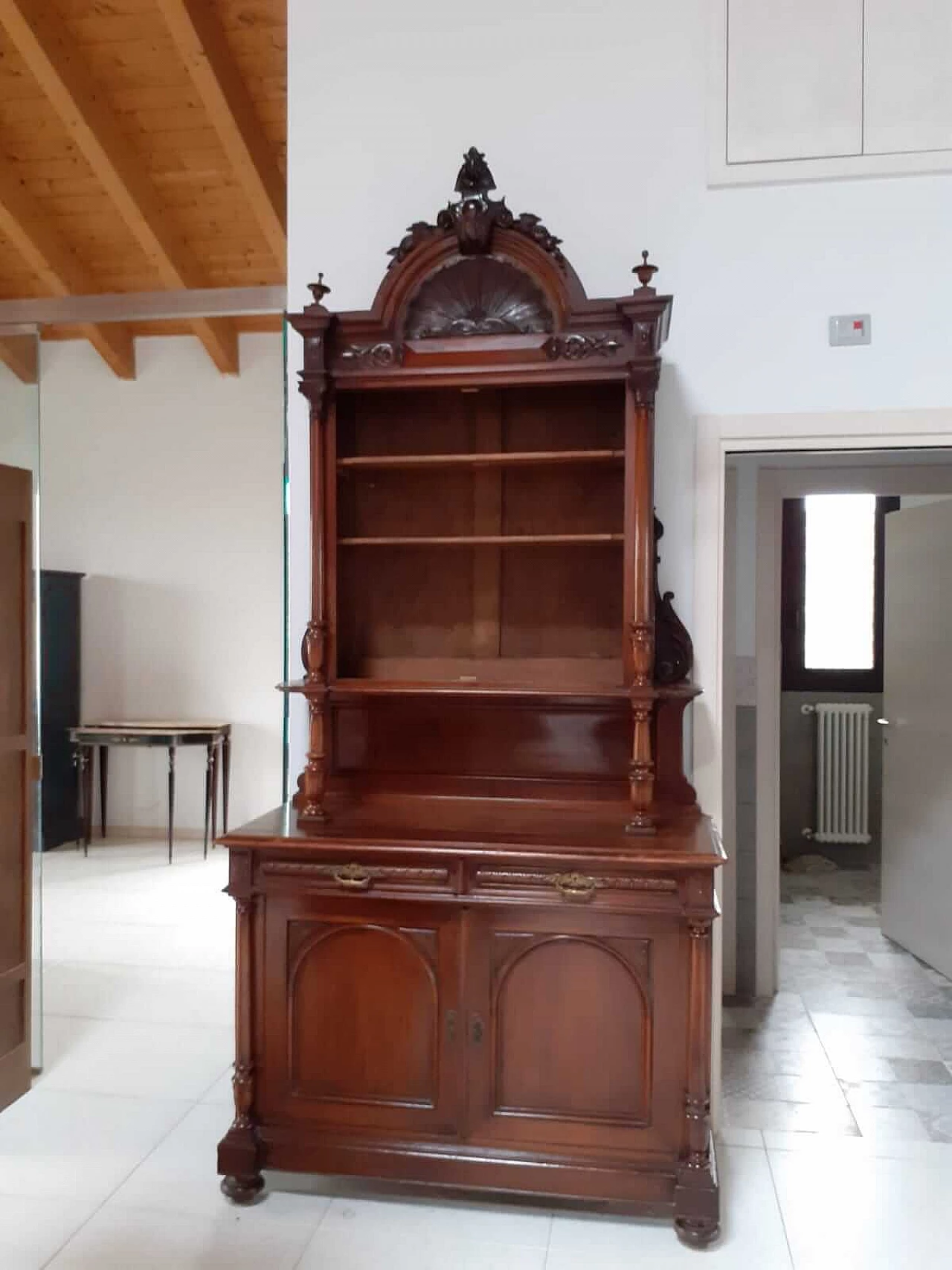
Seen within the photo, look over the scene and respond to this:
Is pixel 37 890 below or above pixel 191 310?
below

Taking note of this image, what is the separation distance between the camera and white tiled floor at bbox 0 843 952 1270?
228 centimetres

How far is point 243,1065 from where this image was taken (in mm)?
2465

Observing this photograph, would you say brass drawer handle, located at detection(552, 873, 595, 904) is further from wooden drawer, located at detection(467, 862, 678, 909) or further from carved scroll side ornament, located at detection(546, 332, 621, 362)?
carved scroll side ornament, located at detection(546, 332, 621, 362)

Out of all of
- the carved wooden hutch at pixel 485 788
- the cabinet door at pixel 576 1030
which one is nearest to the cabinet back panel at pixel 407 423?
the carved wooden hutch at pixel 485 788

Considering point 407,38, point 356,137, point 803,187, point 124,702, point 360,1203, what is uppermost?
point 407,38

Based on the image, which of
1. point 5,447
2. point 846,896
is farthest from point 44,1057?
point 846,896

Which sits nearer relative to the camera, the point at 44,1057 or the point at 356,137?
the point at 356,137

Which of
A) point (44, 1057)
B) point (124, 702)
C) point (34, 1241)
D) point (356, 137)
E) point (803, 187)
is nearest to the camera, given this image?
point (34, 1241)

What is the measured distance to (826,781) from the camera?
590 centimetres

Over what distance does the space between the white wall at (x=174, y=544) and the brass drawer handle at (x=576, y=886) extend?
436 cm

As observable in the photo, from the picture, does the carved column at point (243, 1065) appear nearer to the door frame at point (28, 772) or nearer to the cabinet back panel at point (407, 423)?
the door frame at point (28, 772)

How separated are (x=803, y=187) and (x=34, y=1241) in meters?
3.48

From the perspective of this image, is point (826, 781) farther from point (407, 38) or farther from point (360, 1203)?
point (407, 38)

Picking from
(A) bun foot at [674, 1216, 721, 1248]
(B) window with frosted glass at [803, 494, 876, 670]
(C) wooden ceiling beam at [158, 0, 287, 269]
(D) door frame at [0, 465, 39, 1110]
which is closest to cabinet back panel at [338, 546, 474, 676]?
(D) door frame at [0, 465, 39, 1110]
